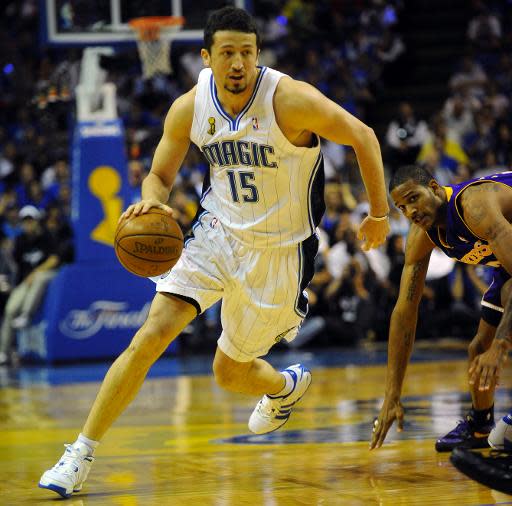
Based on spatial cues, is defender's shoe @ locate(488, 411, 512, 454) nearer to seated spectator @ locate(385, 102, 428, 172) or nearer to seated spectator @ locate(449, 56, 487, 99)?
seated spectator @ locate(385, 102, 428, 172)

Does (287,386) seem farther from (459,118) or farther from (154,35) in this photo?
(459,118)

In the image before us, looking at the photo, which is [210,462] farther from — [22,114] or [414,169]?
[22,114]

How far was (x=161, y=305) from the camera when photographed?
15.5ft

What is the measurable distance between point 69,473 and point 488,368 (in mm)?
1765

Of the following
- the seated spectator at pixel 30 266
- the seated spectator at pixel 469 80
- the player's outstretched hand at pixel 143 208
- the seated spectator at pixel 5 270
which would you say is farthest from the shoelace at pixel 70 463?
the seated spectator at pixel 469 80

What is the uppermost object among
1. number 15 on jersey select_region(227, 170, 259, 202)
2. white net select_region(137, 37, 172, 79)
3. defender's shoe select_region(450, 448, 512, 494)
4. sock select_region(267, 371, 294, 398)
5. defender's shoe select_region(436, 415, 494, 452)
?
white net select_region(137, 37, 172, 79)

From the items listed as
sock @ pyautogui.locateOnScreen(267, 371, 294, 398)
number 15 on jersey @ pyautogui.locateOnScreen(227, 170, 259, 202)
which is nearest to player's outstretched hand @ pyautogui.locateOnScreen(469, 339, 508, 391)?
number 15 on jersey @ pyautogui.locateOnScreen(227, 170, 259, 202)

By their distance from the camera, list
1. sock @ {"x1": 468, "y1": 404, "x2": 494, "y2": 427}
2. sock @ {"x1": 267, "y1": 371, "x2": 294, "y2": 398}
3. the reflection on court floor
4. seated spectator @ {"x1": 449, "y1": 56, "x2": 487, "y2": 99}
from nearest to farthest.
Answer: the reflection on court floor < sock @ {"x1": 468, "y1": 404, "x2": 494, "y2": 427} < sock @ {"x1": 267, "y1": 371, "x2": 294, "y2": 398} < seated spectator @ {"x1": 449, "y1": 56, "x2": 487, "y2": 99}

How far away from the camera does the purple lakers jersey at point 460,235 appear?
4793mm

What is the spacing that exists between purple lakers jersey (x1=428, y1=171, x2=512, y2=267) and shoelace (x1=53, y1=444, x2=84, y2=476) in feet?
6.30

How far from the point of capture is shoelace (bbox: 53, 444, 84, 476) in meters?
4.30

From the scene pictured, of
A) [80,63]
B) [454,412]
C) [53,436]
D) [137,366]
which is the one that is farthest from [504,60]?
[137,366]

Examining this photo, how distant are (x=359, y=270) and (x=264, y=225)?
829cm

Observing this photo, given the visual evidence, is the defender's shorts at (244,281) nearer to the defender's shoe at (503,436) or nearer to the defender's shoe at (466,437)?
the defender's shoe at (466,437)
